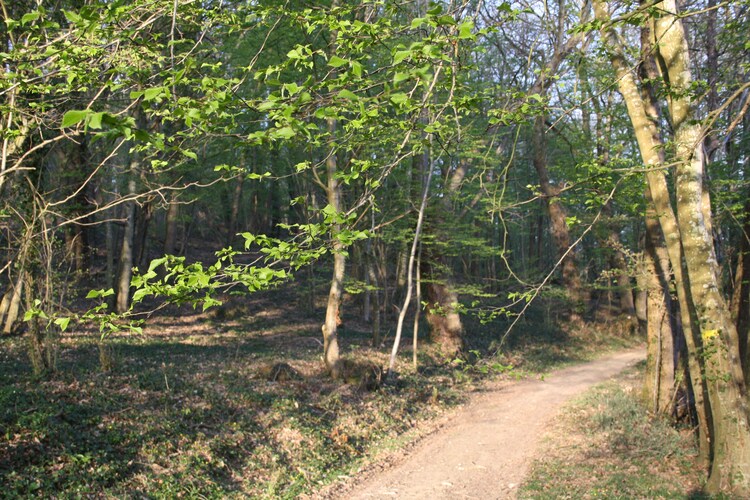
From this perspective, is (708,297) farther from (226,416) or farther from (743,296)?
(226,416)

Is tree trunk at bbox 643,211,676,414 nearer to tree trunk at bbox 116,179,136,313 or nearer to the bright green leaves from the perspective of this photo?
the bright green leaves

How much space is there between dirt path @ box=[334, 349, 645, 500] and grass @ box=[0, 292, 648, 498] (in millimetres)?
605

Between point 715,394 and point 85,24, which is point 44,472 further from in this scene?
point 715,394

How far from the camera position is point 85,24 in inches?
142

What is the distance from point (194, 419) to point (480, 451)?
17.2 feet

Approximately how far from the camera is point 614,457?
9.80m

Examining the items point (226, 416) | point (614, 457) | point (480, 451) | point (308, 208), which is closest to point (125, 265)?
point (226, 416)

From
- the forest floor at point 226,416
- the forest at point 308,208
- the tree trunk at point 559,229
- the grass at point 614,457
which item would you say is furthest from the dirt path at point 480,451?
the tree trunk at point 559,229

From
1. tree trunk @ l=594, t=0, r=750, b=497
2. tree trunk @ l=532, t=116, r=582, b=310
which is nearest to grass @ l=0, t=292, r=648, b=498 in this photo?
tree trunk @ l=594, t=0, r=750, b=497

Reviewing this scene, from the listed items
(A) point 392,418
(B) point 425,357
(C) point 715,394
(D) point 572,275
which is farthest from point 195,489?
(D) point 572,275

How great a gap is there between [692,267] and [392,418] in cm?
691

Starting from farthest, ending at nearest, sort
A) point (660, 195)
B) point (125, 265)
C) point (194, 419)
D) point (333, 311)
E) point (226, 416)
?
point (125, 265) < point (333, 311) < point (226, 416) < point (194, 419) < point (660, 195)

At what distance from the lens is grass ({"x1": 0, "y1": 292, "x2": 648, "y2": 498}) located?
6797mm

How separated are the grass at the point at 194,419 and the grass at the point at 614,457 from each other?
195 centimetres
